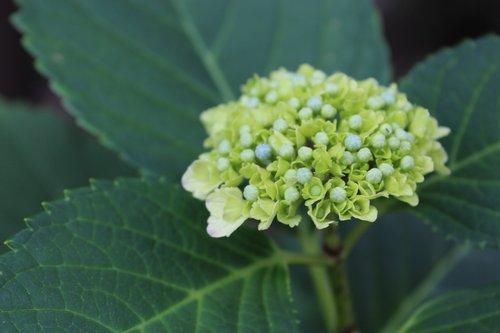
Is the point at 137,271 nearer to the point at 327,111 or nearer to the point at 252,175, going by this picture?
the point at 252,175

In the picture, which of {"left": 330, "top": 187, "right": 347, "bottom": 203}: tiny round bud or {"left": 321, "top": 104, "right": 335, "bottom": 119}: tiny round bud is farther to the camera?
{"left": 321, "top": 104, "right": 335, "bottom": 119}: tiny round bud

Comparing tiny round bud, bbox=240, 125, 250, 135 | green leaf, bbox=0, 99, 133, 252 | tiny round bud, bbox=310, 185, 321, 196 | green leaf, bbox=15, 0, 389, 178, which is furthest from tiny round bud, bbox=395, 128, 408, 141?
green leaf, bbox=0, 99, 133, 252

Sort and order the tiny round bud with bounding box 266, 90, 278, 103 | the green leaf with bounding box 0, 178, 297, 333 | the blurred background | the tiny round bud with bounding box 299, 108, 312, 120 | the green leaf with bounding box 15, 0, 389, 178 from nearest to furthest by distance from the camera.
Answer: the green leaf with bounding box 0, 178, 297, 333, the tiny round bud with bounding box 299, 108, 312, 120, the tiny round bud with bounding box 266, 90, 278, 103, the green leaf with bounding box 15, 0, 389, 178, the blurred background

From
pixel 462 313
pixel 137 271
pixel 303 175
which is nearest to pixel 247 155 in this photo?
pixel 303 175

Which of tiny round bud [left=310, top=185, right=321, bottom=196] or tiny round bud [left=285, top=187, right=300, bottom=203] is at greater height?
tiny round bud [left=310, top=185, right=321, bottom=196]

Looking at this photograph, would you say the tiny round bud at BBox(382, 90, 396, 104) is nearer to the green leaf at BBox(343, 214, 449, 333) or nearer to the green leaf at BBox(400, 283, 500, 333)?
the green leaf at BBox(400, 283, 500, 333)

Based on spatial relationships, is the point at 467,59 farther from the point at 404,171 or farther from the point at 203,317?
the point at 203,317

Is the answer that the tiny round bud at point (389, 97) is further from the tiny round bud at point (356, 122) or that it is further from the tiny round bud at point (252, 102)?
the tiny round bud at point (252, 102)

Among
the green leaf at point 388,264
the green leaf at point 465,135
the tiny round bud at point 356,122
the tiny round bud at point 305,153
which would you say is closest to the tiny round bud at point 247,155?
the tiny round bud at point 305,153
